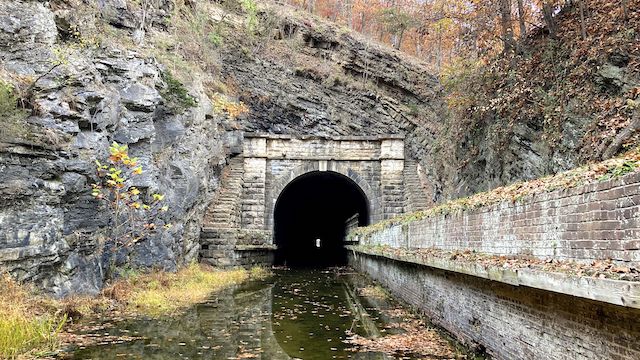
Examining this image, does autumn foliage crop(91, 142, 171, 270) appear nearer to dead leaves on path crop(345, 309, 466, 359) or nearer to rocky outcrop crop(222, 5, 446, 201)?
dead leaves on path crop(345, 309, 466, 359)

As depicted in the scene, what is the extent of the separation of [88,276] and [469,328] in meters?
7.89

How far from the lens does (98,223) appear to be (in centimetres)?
1084

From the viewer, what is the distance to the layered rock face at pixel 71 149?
898cm

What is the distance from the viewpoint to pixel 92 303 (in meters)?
9.77

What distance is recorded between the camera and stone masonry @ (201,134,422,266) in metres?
21.9

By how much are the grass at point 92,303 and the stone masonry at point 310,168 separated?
213 inches

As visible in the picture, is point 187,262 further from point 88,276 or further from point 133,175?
point 88,276

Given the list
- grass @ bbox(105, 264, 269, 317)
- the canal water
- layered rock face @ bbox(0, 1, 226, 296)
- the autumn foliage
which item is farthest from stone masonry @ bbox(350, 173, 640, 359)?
layered rock face @ bbox(0, 1, 226, 296)

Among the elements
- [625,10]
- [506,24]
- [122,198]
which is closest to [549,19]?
[506,24]

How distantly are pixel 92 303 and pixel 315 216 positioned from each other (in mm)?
33383

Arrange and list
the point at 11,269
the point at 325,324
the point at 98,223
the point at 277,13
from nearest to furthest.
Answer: the point at 11,269 → the point at 325,324 → the point at 98,223 → the point at 277,13

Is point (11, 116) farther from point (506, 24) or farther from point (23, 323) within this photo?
point (506, 24)

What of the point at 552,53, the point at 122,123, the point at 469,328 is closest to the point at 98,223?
the point at 122,123

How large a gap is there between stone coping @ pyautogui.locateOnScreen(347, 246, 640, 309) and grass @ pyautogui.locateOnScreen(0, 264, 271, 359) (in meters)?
6.07
